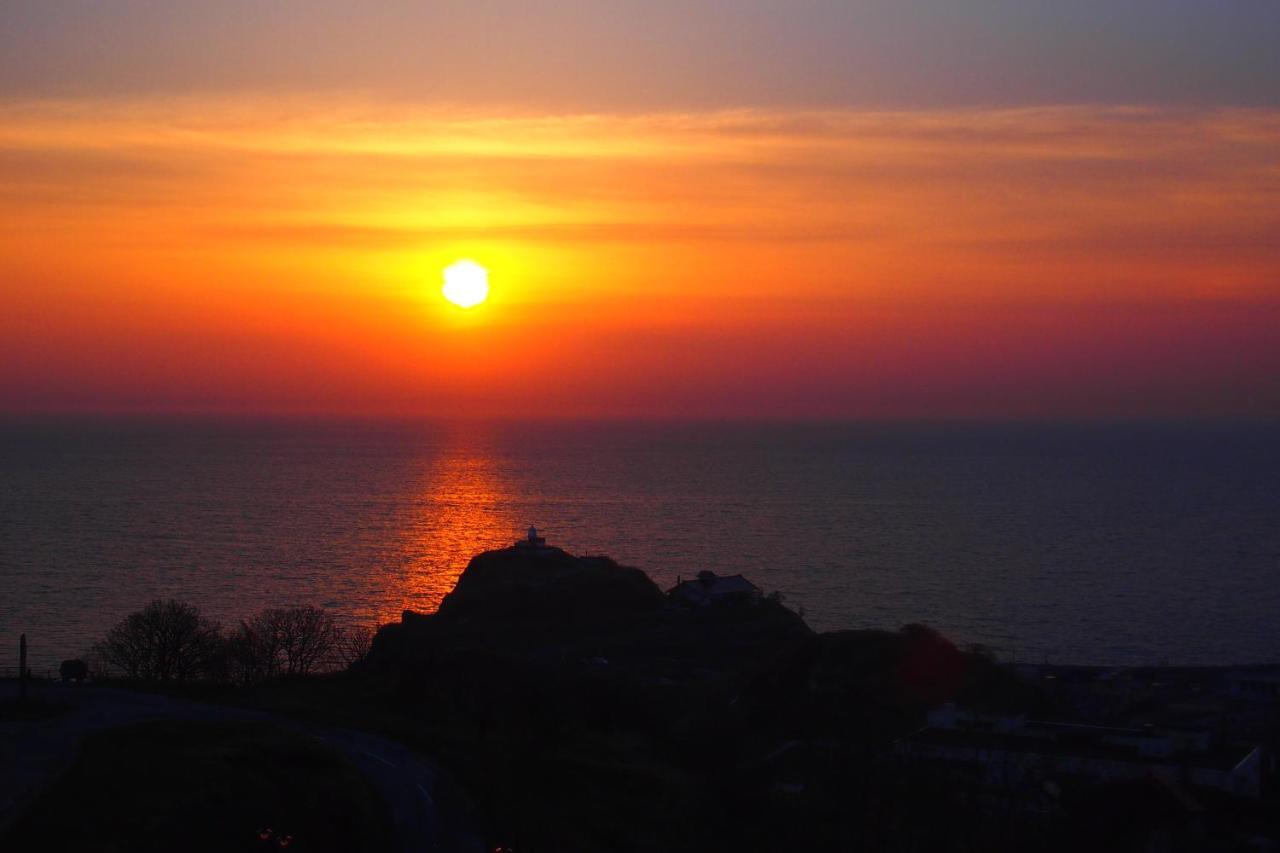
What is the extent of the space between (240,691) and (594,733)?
8674 millimetres

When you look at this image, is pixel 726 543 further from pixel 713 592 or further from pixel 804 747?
pixel 804 747

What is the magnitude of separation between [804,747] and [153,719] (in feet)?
48.4

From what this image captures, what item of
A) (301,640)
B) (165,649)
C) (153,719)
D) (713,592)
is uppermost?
(153,719)

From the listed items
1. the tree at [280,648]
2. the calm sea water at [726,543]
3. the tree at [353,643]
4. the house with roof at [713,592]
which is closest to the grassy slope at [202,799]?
the tree at [280,648]

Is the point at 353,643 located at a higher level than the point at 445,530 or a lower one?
lower

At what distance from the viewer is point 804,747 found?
28.7 m

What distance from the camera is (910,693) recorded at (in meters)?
36.3

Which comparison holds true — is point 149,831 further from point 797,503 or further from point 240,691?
point 797,503

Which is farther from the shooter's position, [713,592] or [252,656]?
[713,592]

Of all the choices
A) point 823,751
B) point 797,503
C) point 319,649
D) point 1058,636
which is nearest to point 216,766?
point 823,751

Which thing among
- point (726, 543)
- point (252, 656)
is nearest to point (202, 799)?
point (252, 656)

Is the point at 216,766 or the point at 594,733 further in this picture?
the point at 594,733

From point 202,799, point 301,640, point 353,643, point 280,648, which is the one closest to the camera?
point 202,799

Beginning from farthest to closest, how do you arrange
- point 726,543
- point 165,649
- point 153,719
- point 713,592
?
1. point 726,543
2. point 713,592
3. point 165,649
4. point 153,719
